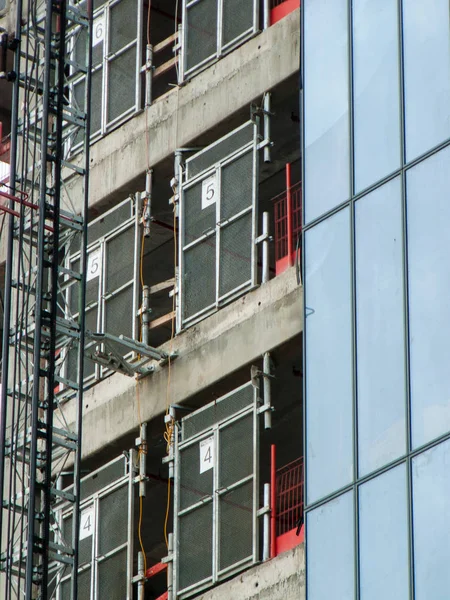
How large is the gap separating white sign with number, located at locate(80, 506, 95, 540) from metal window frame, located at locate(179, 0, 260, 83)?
339 inches

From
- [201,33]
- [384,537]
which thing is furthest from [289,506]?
[201,33]

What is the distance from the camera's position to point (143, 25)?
119 feet

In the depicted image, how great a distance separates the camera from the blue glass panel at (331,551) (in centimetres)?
2359

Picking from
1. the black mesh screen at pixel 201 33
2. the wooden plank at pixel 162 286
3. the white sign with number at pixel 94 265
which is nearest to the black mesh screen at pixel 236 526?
the wooden plank at pixel 162 286

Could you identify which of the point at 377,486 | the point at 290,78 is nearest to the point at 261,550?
the point at 377,486

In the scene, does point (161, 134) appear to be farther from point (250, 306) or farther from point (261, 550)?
point (261, 550)

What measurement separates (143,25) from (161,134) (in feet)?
10.8

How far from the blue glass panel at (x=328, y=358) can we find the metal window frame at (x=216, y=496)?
155 inches

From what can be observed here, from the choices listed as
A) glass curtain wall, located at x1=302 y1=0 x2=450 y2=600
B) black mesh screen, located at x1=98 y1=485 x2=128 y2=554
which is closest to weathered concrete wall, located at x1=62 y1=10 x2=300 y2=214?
glass curtain wall, located at x1=302 y1=0 x2=450 y2=600

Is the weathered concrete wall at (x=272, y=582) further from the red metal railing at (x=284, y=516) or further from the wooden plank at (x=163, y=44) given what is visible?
the wooden plank at (x=163, y=44)

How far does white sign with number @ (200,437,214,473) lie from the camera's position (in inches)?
1179

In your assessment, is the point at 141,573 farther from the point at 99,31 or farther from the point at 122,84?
the point at 99,31

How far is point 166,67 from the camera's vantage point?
35.1 m

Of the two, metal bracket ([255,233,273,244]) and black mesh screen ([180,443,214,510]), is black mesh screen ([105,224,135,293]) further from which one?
black mesh screen ([180,443,214,510])
